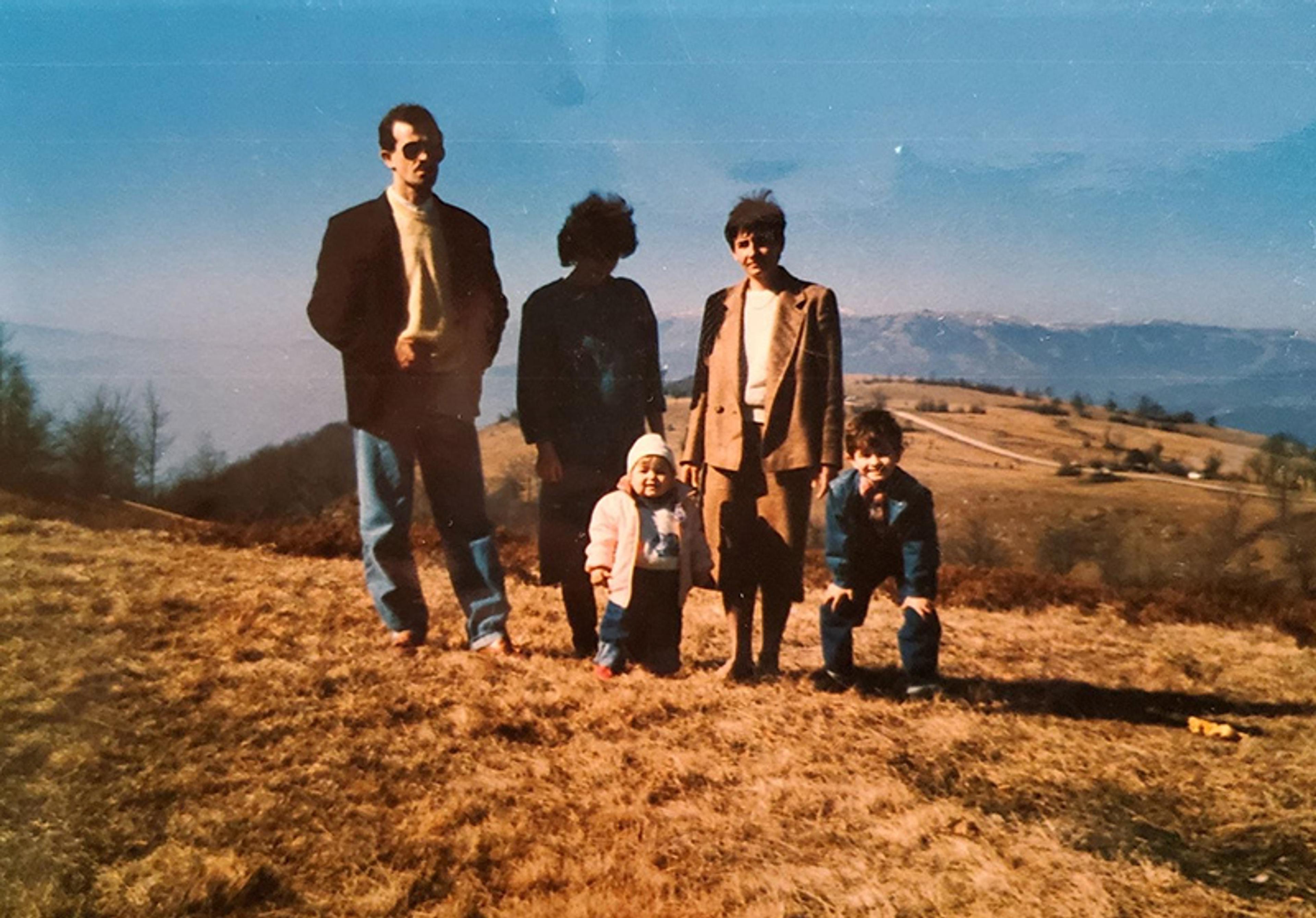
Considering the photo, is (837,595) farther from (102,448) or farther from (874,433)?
(102,448)

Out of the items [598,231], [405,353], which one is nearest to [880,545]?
[598,231]

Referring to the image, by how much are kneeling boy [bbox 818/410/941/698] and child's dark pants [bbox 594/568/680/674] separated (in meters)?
0.59

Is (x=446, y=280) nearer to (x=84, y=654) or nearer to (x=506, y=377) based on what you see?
(x=506, y=377)

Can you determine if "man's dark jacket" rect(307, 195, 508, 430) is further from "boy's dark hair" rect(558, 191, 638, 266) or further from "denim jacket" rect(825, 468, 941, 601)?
"denim jacket" rect(825, 468, 941, 601)

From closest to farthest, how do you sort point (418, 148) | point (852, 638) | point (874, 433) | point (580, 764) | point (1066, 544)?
point (580, 764)
point (418, 148)
point (874, 433)
point (852, 638)
point (1066, 544)

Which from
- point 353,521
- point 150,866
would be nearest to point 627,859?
point 150,866

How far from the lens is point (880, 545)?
3.37m

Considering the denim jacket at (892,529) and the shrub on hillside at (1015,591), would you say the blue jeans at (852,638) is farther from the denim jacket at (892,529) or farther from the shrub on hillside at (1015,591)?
the shrub on hillside at (1015,591)

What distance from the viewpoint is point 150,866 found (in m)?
2.63

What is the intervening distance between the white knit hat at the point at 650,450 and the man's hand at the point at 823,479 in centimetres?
54

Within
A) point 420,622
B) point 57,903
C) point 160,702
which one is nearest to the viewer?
point 57,903

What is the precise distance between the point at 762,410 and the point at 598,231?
0.88m

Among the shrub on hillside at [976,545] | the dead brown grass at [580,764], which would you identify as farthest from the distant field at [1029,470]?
the dead brown grass at [580,764]

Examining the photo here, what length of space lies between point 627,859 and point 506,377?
5.47 ft
